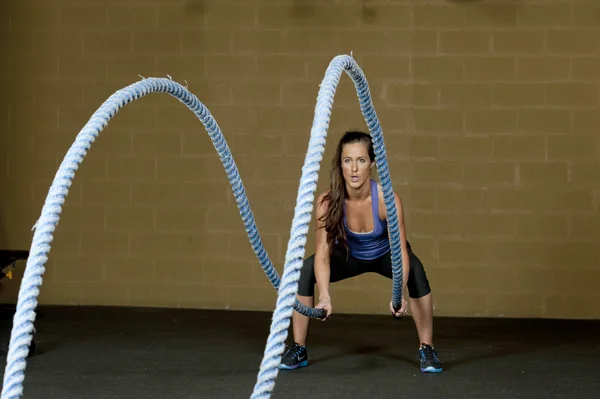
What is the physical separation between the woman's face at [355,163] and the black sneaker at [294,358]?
0.78 metres

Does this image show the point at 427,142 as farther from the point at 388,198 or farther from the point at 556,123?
the point at 388,198

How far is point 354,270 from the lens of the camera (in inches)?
164

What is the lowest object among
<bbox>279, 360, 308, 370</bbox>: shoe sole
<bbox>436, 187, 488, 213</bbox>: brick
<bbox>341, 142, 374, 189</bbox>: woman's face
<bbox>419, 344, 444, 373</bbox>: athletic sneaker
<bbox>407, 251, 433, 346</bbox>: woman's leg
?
<bbox>279, 360, 308, 370</bbox>: shoe sole

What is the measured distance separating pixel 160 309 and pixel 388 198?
9.87ft

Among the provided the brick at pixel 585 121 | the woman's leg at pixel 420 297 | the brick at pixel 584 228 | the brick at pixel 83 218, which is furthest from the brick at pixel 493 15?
the brick at pixel 83 218

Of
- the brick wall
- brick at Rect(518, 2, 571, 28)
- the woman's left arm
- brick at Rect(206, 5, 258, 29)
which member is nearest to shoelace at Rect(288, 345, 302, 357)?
the woman's left arm

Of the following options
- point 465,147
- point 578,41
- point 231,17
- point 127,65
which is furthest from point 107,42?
point 578,41

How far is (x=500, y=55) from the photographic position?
6.02 m

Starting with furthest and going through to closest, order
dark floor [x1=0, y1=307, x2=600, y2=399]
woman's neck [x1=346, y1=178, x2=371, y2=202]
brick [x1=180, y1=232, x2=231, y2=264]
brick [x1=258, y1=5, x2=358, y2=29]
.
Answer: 1. brick [x1=180, y1=232, x2=231, y2=264]
2. brick [x1=258, y1=5, x2=358, y2=29]
3. woman's neck [x1=346, y1=178, x2=371, y2=202]
4. dark floor [x1=0, y1=307, x2=600, y2=399]

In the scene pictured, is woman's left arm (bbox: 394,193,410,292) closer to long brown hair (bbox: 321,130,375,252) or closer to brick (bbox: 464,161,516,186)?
long brown hair (bbox: 321,130,375,252)

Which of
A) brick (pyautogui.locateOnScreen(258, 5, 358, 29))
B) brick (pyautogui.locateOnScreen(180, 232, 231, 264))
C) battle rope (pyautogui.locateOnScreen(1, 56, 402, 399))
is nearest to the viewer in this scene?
battle rope (pyautogui.locateOnScreen(1, 56, 402, 399))

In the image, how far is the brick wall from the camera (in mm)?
5992

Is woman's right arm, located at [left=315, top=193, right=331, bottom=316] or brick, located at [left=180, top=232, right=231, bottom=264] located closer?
woman's right arm, located at [left=315, top=193, right=331, bottom=316]

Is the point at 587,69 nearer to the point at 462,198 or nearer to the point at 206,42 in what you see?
the point at 462,198
